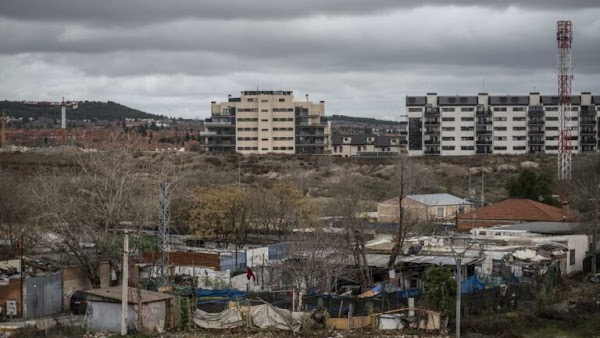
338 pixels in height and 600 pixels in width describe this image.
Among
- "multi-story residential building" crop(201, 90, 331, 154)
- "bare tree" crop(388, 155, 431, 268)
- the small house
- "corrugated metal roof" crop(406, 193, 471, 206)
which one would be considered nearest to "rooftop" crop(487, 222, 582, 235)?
"bare tree" crop(388, 155, 431, 268)

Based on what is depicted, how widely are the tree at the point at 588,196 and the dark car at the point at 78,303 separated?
68.4 feet

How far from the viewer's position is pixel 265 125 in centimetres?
12038

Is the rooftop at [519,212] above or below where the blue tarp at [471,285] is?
above

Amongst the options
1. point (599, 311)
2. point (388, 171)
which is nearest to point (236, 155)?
point (388, 171)

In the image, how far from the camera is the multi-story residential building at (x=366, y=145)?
5221 inches

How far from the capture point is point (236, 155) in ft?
366

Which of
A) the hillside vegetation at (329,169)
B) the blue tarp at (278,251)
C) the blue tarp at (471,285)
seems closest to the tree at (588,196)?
the hillside vegetation at (329,169)

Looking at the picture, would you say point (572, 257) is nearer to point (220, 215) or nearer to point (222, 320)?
point (222, 320)

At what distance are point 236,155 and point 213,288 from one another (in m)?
82.1

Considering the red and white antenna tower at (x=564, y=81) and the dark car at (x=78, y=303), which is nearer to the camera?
the dark car at (x=78, y=303)

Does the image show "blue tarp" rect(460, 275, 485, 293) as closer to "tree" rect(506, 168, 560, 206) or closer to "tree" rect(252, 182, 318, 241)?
"tree" rect(252, 182, 318, 241)

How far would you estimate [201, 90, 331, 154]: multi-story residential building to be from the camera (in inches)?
4722

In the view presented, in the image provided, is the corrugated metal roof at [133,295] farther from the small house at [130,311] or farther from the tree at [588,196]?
the tree at [588,196]

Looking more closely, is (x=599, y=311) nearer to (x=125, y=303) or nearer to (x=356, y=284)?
(x=356, y=284)
